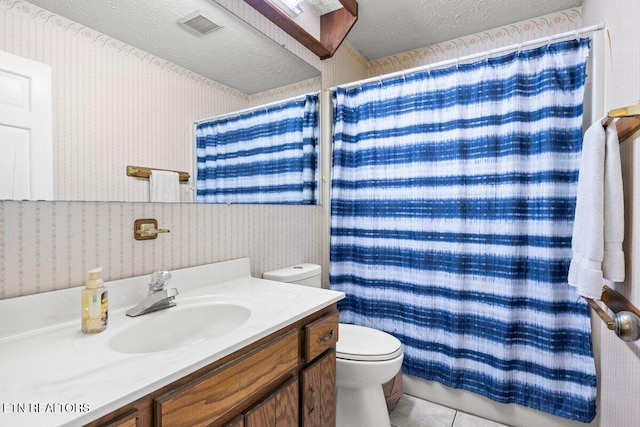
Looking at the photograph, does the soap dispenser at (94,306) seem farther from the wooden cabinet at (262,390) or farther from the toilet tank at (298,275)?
the toilet tank at (298,275)

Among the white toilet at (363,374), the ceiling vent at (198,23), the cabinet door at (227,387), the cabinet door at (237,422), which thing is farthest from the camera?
the white toilet at (363,374)

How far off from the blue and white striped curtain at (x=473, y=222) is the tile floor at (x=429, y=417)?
170mm

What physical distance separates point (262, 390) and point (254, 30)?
5.36 feet

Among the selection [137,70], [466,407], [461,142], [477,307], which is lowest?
[466,407]

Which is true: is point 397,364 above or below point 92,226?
below

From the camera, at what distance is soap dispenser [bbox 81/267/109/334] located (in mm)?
834

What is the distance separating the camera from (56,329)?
86cm

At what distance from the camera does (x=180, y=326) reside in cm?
106

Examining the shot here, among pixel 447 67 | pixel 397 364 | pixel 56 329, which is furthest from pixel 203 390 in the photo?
pixel 447 67

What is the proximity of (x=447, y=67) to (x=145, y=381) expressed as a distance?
6.62 feet

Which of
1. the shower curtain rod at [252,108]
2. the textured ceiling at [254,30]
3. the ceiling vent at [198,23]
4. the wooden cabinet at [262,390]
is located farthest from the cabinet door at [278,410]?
the ceiling vent at [198,23]

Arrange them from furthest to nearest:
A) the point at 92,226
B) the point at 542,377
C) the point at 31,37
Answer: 1. the point at 542,377
2. the point at 92,226
3. the point at 31,37

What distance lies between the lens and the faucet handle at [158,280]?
1.04m

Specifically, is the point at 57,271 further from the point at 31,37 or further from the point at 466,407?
the point at 466,407
